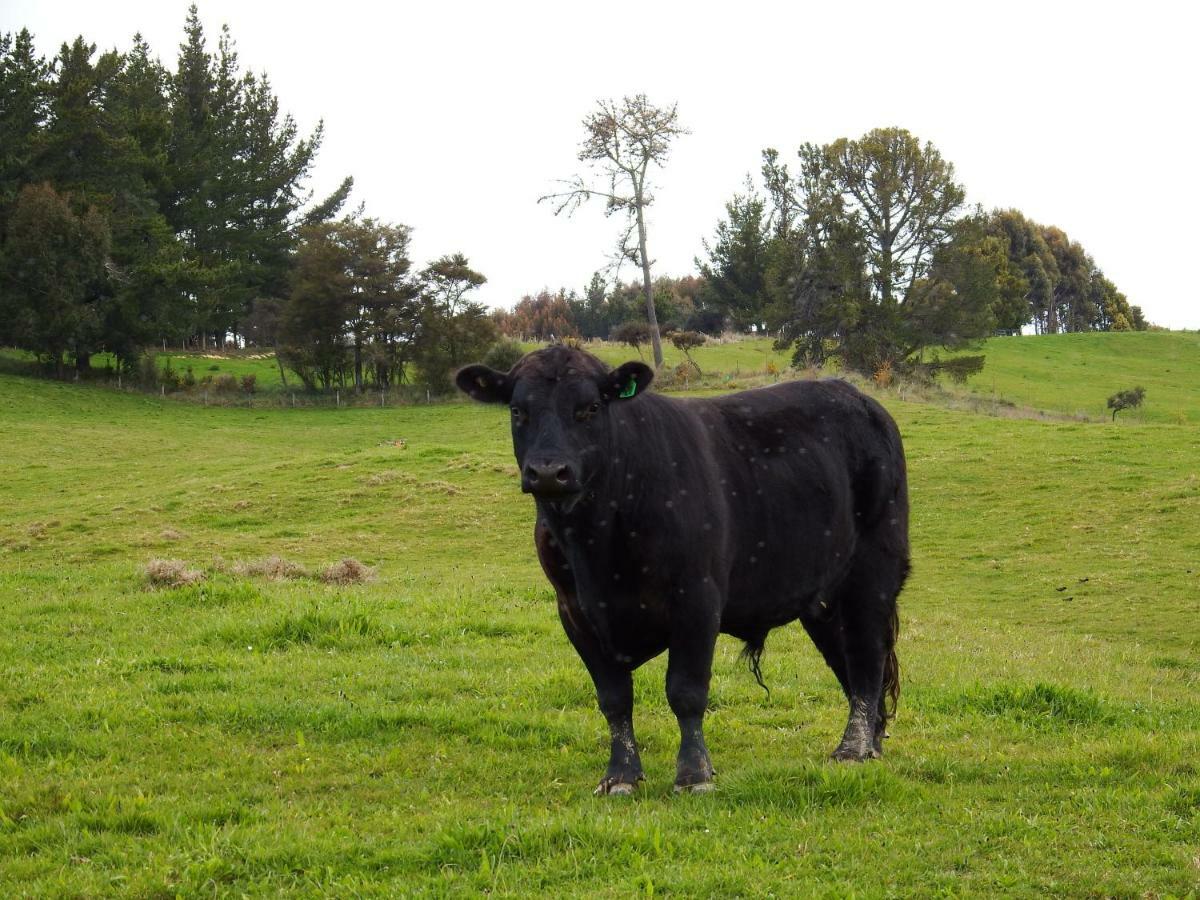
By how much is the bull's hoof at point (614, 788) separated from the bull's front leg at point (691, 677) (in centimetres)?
26

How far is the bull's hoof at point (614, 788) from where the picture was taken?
647 cm

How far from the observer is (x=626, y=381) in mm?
6727

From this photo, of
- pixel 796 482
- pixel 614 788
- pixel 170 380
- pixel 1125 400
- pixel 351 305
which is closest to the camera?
pixel 614 788

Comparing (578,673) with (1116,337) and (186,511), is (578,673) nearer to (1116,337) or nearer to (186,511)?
(186,511)

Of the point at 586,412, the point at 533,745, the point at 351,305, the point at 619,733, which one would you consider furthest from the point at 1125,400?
the point at 586,412

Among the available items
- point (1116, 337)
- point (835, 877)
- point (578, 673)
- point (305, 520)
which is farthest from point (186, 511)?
point (1116, 337)

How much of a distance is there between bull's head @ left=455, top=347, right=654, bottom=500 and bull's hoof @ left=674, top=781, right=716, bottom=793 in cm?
174

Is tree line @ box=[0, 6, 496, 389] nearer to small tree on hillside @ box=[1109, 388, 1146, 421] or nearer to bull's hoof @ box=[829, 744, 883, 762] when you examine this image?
small tree on hillside @ box=[1109, 388, 1146, 421]

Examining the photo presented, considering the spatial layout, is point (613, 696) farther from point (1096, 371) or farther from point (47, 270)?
point (1096, 371)

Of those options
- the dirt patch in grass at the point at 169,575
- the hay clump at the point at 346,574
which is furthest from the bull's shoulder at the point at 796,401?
the hay clump at the point at 346,574

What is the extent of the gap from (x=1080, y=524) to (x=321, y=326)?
40733mm

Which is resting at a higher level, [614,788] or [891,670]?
[891,670]

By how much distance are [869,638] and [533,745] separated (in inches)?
92.6

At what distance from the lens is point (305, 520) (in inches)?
971
